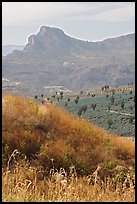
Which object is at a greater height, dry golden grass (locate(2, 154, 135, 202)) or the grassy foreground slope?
the grassy foreground slope

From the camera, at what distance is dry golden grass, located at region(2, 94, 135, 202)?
24.5 feet

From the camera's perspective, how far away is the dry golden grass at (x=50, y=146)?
7473 mm

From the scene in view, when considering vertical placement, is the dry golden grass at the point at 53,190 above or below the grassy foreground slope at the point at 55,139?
below

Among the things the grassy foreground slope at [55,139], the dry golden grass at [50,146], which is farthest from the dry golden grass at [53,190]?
the grassy foreground slope at [55,139]

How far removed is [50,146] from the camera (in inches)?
328

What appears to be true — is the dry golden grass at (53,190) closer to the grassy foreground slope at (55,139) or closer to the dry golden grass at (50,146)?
the dry golden grass at (50,146)

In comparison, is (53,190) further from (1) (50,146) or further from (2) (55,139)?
(2) (55,139)

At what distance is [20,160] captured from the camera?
26.0 ft

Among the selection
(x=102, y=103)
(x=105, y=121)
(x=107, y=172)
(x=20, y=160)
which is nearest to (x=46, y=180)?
(x=20, y=160)

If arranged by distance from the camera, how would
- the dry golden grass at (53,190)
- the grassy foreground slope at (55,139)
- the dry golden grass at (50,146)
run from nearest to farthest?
the dry golden grass at (53,190), the dry golden grass at (50,146), the grassy foreground slope at (55,139)

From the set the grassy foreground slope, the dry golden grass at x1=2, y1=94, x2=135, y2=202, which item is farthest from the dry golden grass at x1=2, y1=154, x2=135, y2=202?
the grassy foreground slope

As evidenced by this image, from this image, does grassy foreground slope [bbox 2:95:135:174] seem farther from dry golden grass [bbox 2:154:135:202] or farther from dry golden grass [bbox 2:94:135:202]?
dry golden grass [bbox 2:154:135:202]

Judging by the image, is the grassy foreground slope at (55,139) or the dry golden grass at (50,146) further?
the grassy foreground slope at (55,139)

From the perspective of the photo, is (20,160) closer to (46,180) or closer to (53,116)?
(46,180)
